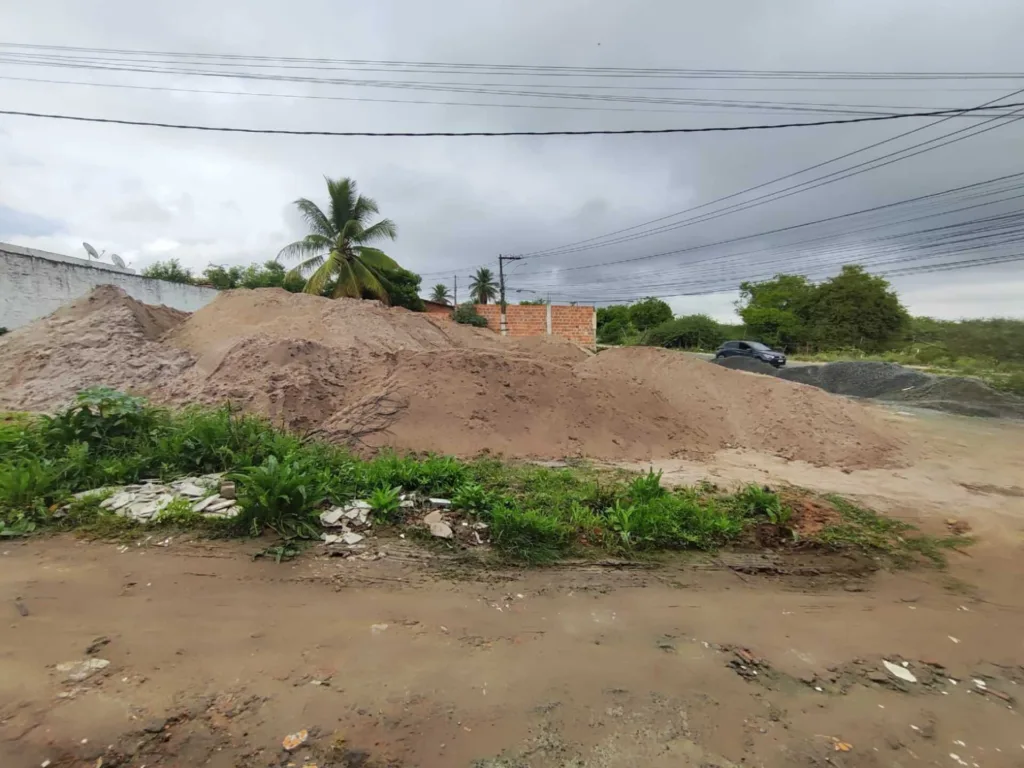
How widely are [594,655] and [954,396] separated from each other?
17.7 m

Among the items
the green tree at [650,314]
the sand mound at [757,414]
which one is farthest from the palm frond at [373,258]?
the green tree at [650,314]

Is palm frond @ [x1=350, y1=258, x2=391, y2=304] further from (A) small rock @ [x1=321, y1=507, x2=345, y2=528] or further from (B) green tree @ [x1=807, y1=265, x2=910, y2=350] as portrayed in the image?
(B) green tree @ [x1=807, y1=265, x2=910, y2=350]

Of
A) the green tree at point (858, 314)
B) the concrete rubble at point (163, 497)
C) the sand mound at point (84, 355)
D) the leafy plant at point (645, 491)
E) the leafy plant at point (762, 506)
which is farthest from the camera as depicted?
the green tree at point (858, 314)

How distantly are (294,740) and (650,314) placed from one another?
5179 cm

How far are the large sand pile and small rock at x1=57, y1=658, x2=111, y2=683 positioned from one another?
4.45m

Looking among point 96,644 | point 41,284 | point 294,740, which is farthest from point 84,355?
point 294,740

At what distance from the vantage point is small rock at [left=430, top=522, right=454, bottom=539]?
4.35m

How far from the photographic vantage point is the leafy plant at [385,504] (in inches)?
180

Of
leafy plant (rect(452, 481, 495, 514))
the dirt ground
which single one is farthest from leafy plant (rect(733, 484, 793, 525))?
leafy plant (rect(452, 481, 495, 514))

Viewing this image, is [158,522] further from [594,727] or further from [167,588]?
[594,727]

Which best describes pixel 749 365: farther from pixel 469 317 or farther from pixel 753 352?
pixel 469 317

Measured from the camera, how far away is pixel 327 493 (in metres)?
4.76

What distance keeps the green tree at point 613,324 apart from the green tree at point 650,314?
2.68 ft

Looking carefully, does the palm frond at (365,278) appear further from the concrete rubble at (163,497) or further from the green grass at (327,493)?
the concrete rubble at (163,497)
